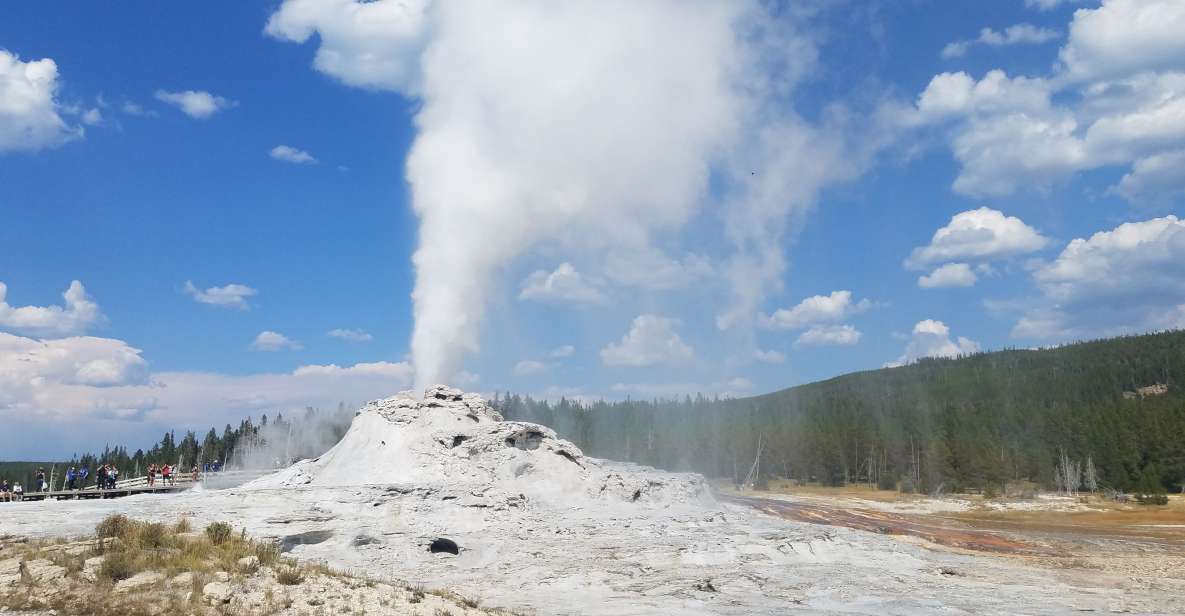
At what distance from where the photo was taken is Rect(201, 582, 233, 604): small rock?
1179cm

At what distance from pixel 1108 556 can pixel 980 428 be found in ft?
174

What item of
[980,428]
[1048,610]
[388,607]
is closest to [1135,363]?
[980,428]

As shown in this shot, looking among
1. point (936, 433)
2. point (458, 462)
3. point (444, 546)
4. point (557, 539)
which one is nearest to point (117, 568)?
point (444, 546)

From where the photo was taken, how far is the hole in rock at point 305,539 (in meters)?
19.5

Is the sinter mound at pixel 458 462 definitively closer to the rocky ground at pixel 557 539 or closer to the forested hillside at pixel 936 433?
the rocky ground at pixel 557 539

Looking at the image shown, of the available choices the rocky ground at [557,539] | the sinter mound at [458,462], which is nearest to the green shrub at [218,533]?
the rocky ground at [557,539]

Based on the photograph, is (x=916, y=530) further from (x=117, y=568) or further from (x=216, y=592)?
(x=117, y=568)

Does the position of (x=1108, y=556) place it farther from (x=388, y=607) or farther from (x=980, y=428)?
(x=980, y=428)

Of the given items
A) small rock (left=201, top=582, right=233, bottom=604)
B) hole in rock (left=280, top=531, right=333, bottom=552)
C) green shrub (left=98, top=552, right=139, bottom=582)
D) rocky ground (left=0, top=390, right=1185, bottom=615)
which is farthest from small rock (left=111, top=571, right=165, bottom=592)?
hole in rock (left=280, top=531, right=333, bottom=552)

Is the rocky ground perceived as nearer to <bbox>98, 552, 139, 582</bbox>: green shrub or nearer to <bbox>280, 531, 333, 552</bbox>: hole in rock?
<bbox>280, 531, 333, 552</bbox>: hole in rock

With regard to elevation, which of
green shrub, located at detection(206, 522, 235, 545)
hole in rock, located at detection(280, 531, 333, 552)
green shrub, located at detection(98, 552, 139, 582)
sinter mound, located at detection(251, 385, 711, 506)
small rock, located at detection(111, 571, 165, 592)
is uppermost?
sinter mound, located at detection(251, 385, 711, 506)

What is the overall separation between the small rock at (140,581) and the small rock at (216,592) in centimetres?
80

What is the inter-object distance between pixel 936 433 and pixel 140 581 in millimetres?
79498

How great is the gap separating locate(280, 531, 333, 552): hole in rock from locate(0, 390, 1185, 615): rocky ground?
0.04 m
